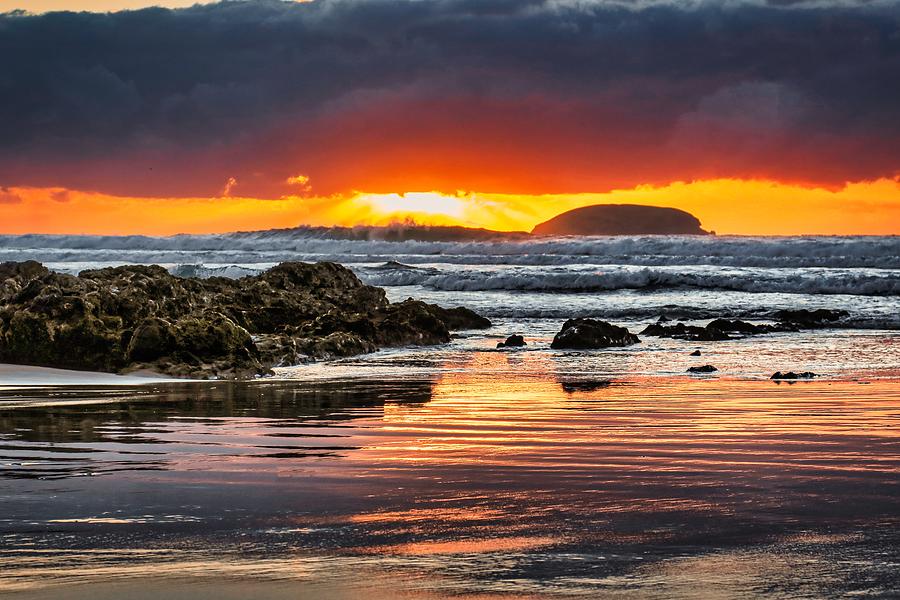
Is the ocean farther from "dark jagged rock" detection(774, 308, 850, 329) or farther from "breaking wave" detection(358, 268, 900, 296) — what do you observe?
"breaking wave" detection(358, 268, 900, 296)

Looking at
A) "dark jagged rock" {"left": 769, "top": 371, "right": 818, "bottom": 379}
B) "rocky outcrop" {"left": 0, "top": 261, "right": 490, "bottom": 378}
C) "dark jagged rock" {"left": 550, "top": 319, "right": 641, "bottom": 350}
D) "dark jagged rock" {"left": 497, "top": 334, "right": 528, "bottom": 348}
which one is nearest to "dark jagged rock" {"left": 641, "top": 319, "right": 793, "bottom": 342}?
"dark jagged rock" {"left": 550, "top": 319, "right": 641, "bottom": 350}

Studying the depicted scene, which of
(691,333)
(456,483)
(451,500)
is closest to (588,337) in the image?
(691,333)

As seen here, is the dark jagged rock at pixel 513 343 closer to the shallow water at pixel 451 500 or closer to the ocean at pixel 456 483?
the ocean at pixel 456 483

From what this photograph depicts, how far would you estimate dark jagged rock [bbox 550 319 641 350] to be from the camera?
15.7m

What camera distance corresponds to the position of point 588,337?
51.6ft

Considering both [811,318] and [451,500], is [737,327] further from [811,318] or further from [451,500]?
[451,500]

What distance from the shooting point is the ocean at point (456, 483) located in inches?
132

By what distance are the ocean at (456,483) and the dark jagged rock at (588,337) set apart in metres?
3.06

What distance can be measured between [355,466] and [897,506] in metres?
2.68

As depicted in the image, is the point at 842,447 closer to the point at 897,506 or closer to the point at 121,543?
the point at 897,506

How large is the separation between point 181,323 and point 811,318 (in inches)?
580

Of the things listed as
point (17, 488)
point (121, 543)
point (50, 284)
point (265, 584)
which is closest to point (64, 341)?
point (50, 284)

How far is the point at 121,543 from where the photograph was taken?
377 centimetres

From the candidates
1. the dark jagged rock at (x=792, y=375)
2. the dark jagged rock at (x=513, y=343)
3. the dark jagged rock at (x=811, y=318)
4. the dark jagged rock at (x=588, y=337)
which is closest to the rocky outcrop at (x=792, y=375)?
the dark jagged rock at (x=792, y=375)
